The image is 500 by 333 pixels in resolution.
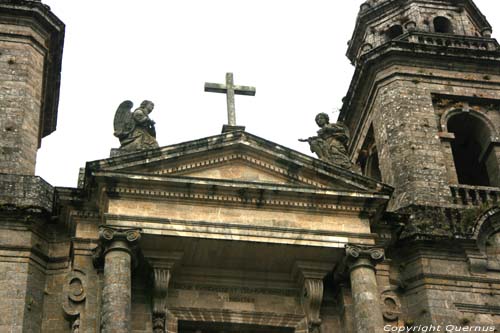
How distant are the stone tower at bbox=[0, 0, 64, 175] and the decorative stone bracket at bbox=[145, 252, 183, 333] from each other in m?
3.46

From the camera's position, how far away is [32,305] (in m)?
16.4

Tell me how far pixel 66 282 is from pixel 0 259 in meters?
1.10

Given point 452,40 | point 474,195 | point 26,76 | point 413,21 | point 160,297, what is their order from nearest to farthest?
point 160,297
point 26,76
point 474,195
point 452,40
point 413,21

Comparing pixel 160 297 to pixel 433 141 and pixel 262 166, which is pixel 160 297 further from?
pixel 433 141

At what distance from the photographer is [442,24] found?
25.4 metres

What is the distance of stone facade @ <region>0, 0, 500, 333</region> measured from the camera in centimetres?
1653

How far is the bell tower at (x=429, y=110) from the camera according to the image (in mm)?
20578

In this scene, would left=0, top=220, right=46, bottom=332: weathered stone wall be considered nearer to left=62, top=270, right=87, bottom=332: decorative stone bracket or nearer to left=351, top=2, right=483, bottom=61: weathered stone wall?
left=62, top=270, right=87, bottom=332: decorative stone bracket

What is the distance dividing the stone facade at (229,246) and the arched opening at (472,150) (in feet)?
8.18

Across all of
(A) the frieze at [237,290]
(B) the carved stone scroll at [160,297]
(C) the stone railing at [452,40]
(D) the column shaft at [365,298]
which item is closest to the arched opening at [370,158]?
(C) the stone railing at [452,40]

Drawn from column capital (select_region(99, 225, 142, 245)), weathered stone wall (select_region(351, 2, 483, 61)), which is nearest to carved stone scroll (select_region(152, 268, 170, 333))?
column capital (select_region(99, 225, 142, 245))

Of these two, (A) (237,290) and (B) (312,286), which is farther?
(A) (237,290)

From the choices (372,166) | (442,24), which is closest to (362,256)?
(372,166)

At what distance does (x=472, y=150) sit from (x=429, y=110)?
1.87 meters
